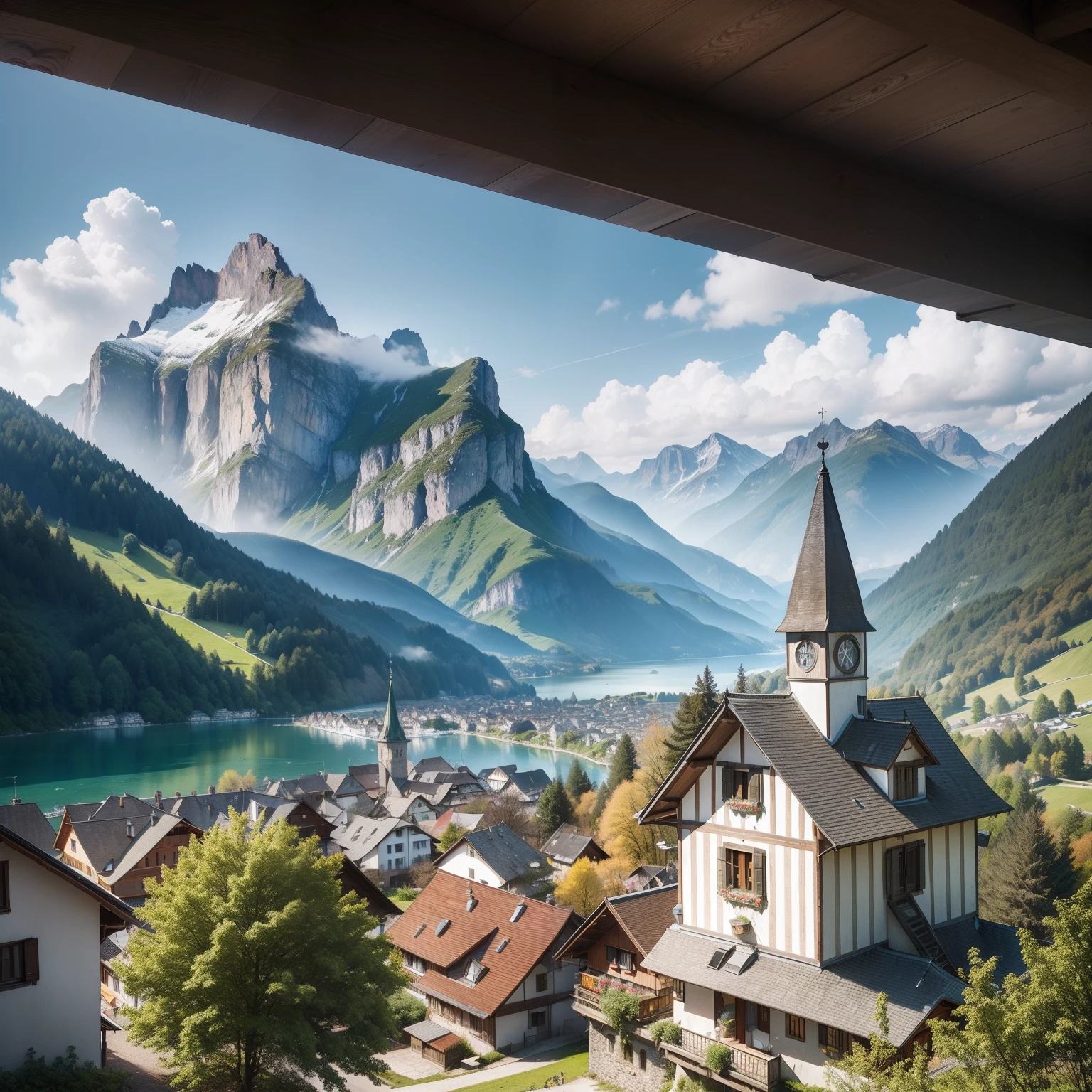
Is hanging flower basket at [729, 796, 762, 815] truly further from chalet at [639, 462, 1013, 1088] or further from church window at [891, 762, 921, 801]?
church window at [891, 762, 921, 801]

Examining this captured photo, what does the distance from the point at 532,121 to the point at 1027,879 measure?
3239 cm

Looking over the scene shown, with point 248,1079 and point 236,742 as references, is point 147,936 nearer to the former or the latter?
point 248,1079

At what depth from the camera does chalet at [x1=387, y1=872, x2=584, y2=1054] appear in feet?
76.6

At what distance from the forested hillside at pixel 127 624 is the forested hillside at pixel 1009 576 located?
89.9 m

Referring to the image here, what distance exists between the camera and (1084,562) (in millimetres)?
93188

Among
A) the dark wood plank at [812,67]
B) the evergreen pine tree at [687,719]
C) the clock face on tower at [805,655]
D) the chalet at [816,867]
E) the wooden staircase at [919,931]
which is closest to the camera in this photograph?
the dark wood plank at [812,67]

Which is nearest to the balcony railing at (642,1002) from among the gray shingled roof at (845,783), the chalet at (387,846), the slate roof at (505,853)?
the gray shingled roof at (845,783)

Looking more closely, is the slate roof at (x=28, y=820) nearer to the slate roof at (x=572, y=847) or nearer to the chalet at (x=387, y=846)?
A: the chalet at (x=387, y=846)

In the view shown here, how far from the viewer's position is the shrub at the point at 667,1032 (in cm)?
1645

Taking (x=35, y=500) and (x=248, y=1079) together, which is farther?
(x=35, y=500)

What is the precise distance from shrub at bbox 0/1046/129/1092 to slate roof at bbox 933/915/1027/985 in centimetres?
1317

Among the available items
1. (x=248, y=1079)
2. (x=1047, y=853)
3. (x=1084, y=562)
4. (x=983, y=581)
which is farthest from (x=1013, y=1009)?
(x=983, y=581)

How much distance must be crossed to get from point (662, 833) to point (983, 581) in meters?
97.2

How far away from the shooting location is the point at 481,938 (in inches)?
986
